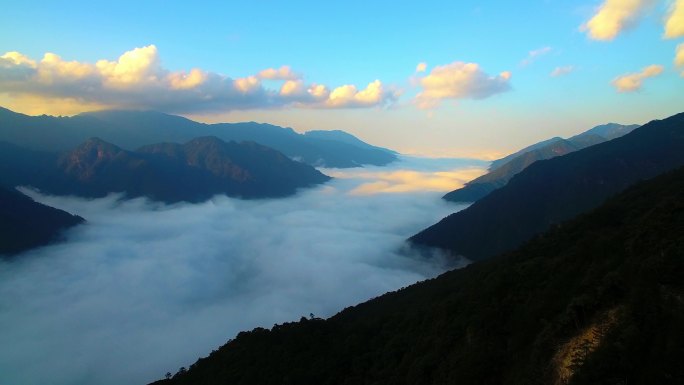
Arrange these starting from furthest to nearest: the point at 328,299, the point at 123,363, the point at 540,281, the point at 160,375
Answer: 1. the point at 328,299
2. the point at 123,363
3. the point at 160,375
4. the point at 540,281

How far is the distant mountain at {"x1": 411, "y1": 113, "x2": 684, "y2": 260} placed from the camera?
16925 centimetres

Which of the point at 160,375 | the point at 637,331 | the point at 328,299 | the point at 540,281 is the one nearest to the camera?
the point at 637,331

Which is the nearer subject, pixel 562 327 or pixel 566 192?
pixel 562 327

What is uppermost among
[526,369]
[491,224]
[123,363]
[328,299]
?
[526,369]

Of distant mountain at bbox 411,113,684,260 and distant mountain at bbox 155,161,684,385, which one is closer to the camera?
distant mountain at bbox 155,161,684,385

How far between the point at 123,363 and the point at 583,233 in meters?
144

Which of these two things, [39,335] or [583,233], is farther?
[39,335]

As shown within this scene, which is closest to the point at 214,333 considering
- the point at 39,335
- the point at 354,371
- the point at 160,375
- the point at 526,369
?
the point at 160,375

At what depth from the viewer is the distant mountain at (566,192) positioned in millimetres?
169250

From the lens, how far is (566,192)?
18075cm

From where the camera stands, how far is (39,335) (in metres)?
152

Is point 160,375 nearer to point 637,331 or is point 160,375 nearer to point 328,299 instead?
point 328,299

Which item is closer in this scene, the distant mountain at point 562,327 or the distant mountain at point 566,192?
the distant mountain at point 562,327

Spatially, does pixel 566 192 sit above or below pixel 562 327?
below
